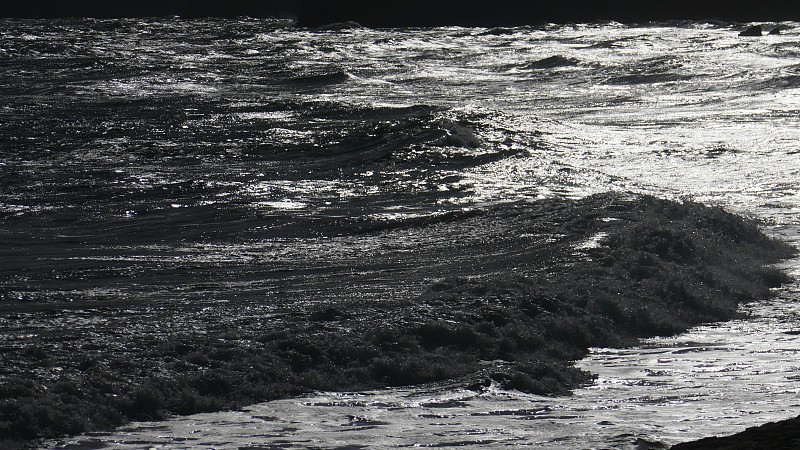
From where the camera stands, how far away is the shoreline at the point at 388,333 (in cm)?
580

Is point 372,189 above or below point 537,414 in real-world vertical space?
below

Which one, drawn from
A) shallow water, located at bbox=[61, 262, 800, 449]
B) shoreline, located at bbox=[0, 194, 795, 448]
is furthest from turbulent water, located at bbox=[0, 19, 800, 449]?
shoreline, located at bbox=[0, 194, 795, 448]

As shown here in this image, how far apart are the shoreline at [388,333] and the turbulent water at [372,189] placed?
0.59ft

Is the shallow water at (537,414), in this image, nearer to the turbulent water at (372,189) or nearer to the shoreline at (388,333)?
the turbulent water at (372,189)

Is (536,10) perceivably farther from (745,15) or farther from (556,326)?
(556,326)

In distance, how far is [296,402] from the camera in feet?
19.3

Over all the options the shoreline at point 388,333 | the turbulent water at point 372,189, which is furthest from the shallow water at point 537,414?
the shoreline at point 388,333

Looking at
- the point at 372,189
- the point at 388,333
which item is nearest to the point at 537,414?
the point at 388,333

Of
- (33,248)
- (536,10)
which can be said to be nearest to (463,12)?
Result: (536,10)

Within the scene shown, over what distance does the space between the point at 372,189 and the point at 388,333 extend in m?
6.57

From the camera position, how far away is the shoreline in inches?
229

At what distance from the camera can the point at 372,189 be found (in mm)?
13383

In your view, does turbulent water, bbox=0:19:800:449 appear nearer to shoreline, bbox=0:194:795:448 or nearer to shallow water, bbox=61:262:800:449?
shallow water, bbox=61:262:800:449

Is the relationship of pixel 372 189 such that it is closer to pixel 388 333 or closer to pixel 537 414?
pixel 388 333
